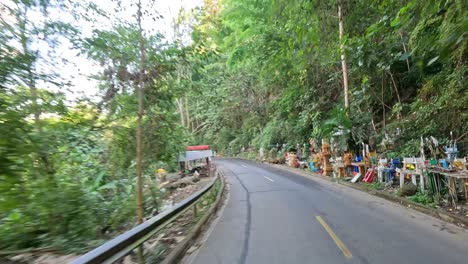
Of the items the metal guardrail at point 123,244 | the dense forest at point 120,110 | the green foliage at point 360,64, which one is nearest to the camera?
the metal guardrail at point 123,244

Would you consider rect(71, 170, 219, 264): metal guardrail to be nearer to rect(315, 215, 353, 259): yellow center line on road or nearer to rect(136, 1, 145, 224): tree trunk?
rect(136, 1, 145, 224): tree trunk

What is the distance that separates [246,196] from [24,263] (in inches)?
381

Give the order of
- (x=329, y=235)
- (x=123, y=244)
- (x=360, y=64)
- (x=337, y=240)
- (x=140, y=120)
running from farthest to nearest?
(x=360, y=64) < (x=140, y=120) < (x=329, y=235) < (x=337, y=240) < (x=123, y=244)

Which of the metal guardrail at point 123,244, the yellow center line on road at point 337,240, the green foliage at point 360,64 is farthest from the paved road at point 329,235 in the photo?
the green foliage at point 360,64

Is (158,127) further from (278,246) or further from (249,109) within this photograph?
(249,109)

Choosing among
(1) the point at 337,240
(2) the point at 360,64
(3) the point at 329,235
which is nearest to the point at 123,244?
(1) the point at 337,240

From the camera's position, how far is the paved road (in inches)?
227

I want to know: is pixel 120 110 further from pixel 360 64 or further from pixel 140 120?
pixel 360 64

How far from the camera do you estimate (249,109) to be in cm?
4141

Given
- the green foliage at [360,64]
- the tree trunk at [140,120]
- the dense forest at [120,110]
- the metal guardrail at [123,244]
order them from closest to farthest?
the metal guardrail at [123,244]
the dense forest at [120,110]
the green foliage at [360,64]
the tree trunk at [140,120]

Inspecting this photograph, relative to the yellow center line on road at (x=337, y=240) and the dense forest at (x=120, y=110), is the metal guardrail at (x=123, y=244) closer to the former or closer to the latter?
the dense forest at (x=120, y=110)

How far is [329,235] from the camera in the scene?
7.15 m

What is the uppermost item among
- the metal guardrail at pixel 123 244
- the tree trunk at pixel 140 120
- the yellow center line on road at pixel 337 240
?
the tree trunk at pixel 140 120

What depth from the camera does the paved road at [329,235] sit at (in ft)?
18.9
